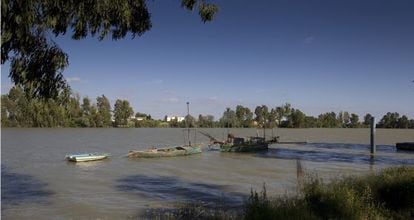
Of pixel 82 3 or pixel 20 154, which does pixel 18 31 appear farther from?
pixel 20 154

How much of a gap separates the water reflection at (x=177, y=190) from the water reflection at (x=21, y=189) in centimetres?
485

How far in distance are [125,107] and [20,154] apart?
124752mm

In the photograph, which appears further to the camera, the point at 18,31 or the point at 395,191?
the point at 395,191

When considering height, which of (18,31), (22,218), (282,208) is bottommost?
(22,218)

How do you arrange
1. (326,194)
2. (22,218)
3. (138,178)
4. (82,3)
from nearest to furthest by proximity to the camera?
(82,3), (326,194), (22,218), (138,178)

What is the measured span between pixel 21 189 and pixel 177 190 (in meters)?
9.35

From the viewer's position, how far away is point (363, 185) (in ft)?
60.2

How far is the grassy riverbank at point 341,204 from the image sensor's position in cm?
1312

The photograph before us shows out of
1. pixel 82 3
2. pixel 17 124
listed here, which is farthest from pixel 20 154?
pixel 17 124

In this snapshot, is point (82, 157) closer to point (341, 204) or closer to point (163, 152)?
point (163, 152)

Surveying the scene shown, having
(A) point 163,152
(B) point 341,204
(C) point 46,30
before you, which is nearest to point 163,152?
(A) point 163,152

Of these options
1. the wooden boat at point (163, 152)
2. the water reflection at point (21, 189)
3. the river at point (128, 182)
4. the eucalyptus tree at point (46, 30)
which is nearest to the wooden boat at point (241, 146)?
the wooden boat at point (163, 152)

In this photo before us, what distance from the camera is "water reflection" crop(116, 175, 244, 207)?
88.5ft

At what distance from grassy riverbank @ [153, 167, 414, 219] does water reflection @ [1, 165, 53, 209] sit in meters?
11.9
